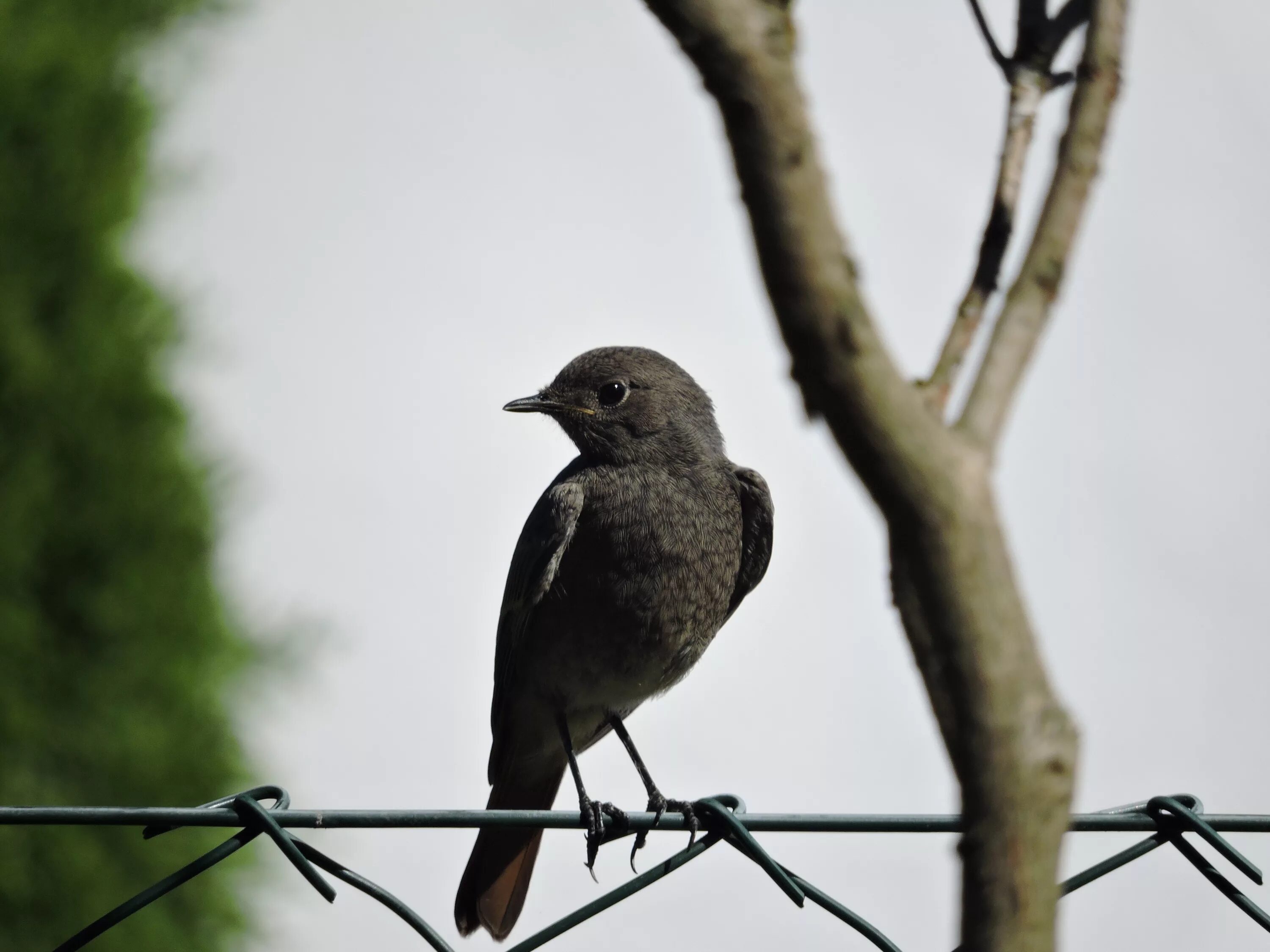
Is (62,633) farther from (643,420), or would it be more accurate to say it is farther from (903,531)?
(903,531)

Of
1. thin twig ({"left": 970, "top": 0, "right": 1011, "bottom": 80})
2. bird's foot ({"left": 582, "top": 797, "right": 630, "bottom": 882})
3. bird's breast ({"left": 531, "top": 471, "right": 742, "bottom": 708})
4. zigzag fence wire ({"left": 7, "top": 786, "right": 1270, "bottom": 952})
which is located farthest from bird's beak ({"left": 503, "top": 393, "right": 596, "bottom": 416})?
thin twig ({"left": 970, "top": 0, "right": 1011, "bottom": 80})

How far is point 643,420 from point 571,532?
19.9 inches

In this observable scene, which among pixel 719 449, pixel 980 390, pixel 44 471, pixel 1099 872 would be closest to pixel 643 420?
pixel 719 449

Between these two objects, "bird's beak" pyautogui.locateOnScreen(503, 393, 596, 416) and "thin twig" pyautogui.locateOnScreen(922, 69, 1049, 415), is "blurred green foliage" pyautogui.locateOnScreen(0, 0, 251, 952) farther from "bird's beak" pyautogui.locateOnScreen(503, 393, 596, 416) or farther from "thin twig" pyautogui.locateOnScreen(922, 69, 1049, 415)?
"thin twig" pyautogui.locateOnScreen(922, 69, 1049, 415)

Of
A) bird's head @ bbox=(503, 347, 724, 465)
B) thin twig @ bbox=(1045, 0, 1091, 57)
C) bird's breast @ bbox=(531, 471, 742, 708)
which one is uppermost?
bird's head @ bbox=(503, 347, 724, 465)

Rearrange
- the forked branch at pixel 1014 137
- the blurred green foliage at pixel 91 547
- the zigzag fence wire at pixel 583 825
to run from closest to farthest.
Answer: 1. the forked branch at pixel 1014 137
2. the zigzag fence wire at pixel 583 825
3. the blurred green foliage at pixel 91 547

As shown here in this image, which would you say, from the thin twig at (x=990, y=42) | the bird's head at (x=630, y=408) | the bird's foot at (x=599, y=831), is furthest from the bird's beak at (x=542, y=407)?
the thin twig at (x=990, y=42)

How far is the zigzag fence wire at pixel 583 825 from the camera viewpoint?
201 centimetres

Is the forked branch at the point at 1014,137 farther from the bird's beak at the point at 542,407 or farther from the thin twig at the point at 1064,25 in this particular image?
the bird's beak at the point at 542,407

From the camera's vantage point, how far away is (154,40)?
6438mm

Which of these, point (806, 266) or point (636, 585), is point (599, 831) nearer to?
point (636, 585)

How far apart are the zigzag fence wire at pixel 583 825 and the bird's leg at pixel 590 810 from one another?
0.85 metres

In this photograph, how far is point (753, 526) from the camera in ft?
13.6

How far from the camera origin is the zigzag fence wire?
79.3 inches
